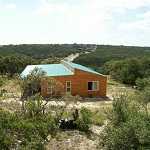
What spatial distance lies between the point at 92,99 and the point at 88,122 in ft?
33.5

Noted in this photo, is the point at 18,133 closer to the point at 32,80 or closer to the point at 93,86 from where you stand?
the point at 32,80

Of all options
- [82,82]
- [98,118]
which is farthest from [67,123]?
[82,82]

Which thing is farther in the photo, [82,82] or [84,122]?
[82,82]

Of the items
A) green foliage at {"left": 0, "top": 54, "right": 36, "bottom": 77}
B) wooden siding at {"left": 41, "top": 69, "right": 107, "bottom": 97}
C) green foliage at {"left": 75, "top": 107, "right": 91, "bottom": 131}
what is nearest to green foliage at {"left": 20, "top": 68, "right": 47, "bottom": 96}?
green foliage at {"left": 75, "top": 107, "right": 91, "bottom": 131}

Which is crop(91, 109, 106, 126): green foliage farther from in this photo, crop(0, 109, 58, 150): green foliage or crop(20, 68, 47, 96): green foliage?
crop(0, 109, 58, 150): green foliage

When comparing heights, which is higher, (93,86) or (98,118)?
(93,86)

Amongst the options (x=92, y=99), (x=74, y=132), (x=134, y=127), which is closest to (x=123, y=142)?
(x=134, y=127)

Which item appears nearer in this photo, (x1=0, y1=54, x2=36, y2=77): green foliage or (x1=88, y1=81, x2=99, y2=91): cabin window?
(x1=88, y1=81, x2=99, y2=91): cabin window

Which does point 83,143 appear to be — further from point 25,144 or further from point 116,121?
point 25,144

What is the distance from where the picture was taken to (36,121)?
30.0 feet

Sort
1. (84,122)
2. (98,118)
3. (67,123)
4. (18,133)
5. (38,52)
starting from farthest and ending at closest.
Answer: (38,52) → (98,118) → (67,123) → (84,122) → (18,133)

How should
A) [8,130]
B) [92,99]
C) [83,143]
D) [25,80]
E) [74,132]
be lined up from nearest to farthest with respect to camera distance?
[8,130] → [83,143] → [74,132] → [25,80] → [92,99]

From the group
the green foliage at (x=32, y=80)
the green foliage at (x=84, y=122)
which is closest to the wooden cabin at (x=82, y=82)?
the green foliage at (x=32, y=80)

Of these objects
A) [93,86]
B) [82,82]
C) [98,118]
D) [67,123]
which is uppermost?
[82,82]
